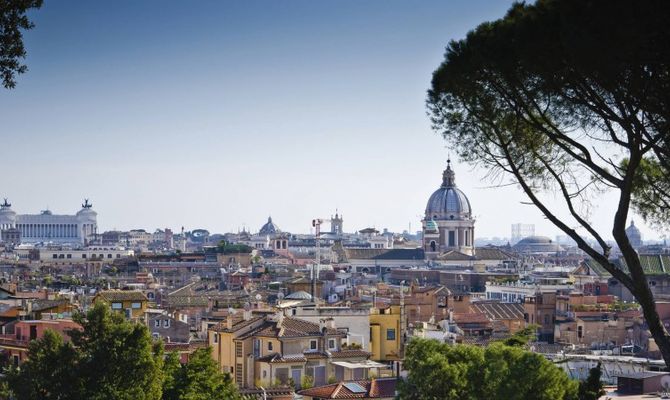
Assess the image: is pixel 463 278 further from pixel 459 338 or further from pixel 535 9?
pixel 535 9

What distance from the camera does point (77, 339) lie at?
26.6m

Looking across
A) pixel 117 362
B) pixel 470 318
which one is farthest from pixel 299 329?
pixel 470 318

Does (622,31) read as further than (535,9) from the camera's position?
No

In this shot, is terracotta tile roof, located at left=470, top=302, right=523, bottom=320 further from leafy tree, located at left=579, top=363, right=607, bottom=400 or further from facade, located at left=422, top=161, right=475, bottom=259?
facade, located at left=422, top=161, right=475, bottom=259

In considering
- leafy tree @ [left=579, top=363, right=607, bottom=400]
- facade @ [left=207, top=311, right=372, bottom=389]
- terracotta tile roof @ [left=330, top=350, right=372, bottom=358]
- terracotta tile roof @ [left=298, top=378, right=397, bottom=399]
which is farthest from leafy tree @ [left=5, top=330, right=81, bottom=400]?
terracotta tile roof @ [left=330, top=350, right=372, bottom=358]

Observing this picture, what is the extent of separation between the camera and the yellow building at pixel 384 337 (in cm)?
3812

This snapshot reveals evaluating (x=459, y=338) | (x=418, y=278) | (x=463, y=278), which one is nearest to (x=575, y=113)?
(x=459, y=338)

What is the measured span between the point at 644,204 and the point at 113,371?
38.0 feet

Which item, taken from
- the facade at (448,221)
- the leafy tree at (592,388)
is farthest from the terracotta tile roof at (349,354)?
the facade at (448,221)

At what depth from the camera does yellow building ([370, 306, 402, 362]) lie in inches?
1501

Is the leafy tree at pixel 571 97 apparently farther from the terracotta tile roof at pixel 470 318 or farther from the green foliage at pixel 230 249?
the green foliage at pixel 230 249

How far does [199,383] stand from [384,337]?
1274 centimetres

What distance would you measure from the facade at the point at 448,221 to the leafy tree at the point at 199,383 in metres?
123

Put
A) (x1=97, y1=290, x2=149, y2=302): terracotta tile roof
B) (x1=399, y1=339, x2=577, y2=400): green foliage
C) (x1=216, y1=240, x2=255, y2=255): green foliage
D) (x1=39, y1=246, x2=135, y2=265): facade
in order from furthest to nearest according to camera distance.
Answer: (x1=216, y1=240, x2=255, y2=255): green foliage → (x1=39, y1=246, x2=135, y2=265): facade → (x1=97, y1=290, x2=149, y2=302): terracotta tile roof → (x1=399, y1=339, x2=577, y2=400): green foliage
